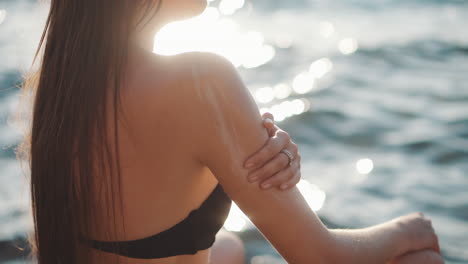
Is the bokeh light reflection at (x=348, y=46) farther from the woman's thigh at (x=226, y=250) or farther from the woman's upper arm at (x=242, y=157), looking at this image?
the woman's upper arm at (x=242, y=157)

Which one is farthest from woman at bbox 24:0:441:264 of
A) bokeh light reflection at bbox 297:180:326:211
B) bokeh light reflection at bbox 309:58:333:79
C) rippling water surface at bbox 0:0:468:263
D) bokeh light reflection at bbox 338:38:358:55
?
bokeh light reflection at bbox 338:38:358:55

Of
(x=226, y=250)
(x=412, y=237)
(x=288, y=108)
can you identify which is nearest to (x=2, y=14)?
(x=288, y=108)

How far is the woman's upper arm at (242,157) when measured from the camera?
1504mm

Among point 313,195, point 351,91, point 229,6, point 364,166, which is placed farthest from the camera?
point 229,6

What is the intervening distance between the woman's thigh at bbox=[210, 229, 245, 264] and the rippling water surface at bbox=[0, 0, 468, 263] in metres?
1.03

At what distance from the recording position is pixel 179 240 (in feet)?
5.50

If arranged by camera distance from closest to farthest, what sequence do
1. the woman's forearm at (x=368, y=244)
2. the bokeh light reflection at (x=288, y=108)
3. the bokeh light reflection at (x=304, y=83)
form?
1. the woman's forearm at (x=368, y=244)
2. the bokeh light reflection at (x=288, y=108)
3. the bokeh light reflection at (x=304, y=83)

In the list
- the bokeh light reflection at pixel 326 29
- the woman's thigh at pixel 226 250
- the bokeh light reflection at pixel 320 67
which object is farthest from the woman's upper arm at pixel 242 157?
the bokeh light reflection at pixel 326 29

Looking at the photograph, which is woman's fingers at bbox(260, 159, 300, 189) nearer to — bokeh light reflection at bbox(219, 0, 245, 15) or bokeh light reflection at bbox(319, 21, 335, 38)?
bokeh light reflection at bbox(319, 21, 335, 38)

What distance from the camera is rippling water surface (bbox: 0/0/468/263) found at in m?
3.82

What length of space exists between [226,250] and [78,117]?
1.14 metres

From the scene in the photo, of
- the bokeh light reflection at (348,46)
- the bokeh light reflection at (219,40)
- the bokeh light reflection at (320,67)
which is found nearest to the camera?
the bokeh light reflection at (320,67)

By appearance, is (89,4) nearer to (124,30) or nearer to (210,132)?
(124,30)

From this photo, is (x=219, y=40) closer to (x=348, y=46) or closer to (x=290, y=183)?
(x=348, y=46)
